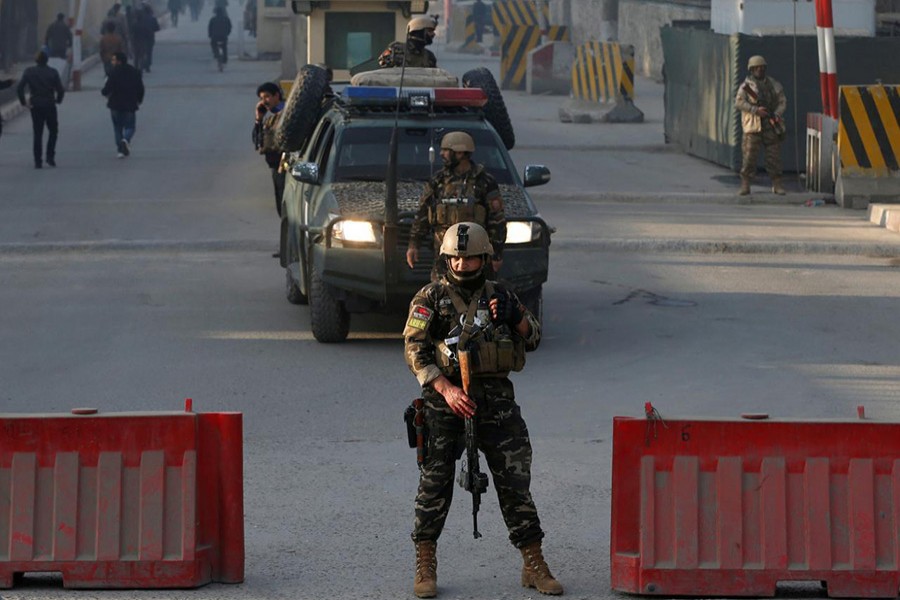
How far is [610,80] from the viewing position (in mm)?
34031

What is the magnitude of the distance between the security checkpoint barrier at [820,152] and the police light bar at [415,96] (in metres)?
8.85

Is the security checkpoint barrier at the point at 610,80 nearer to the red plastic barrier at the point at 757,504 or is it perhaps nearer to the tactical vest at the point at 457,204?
the tactical vest at the point at 457,204

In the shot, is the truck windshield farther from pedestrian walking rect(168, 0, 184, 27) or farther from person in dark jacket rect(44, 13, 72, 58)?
pedestrian walking rect(168, 0, 184, 27)

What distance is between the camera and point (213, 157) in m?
26.7

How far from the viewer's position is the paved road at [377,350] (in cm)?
819

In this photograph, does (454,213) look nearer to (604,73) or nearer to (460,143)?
(460,143)

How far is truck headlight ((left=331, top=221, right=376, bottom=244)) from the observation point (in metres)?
12.6

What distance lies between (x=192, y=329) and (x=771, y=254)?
679 cm

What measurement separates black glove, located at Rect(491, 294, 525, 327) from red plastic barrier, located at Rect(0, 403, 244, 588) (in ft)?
3.90

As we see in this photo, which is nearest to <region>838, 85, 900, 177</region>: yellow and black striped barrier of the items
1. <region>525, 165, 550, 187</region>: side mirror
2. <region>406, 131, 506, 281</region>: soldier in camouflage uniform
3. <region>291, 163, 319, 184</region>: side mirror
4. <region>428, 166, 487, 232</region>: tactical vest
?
<region>525, 165, 550, 187</region>: side mirror

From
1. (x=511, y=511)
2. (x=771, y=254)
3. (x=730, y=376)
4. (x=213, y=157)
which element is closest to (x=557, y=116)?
(x=213, y=157)

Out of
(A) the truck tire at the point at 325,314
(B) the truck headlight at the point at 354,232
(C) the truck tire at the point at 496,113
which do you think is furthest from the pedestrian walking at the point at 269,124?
(B) the truck headlight at the point at 354,232

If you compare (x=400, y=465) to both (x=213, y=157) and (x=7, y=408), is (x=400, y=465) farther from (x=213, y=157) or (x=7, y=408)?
(x=213, y=157)

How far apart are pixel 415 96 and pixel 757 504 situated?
7.13 meters
